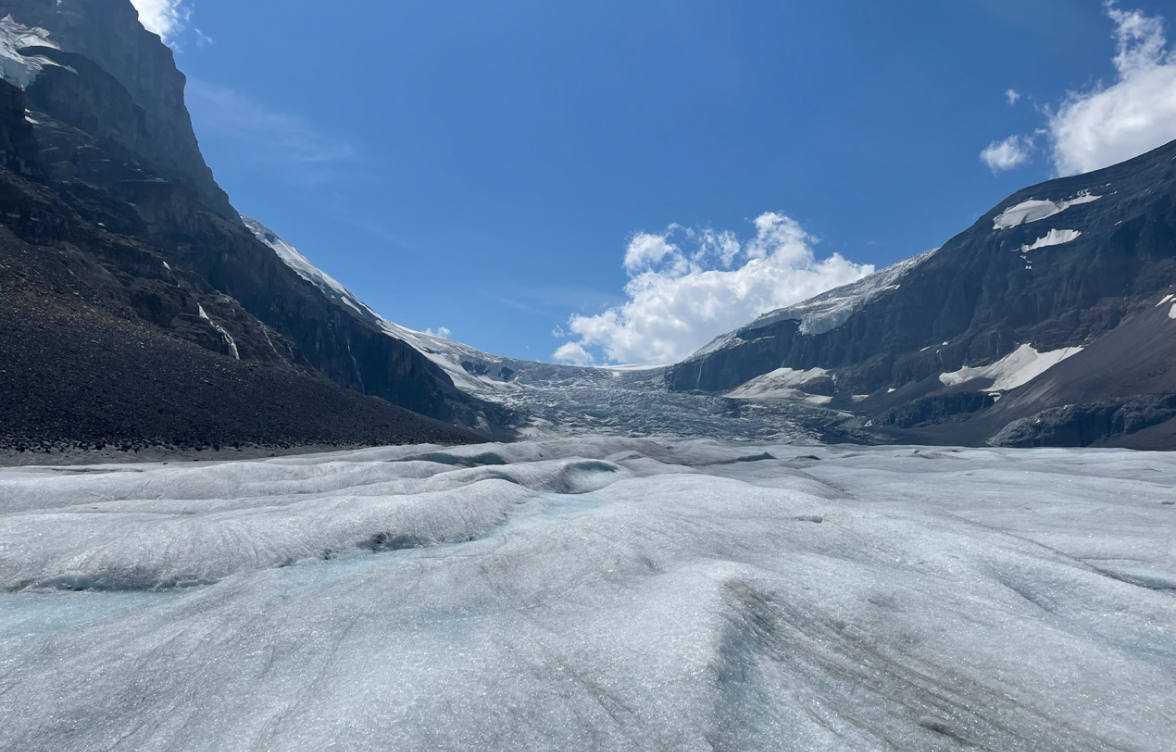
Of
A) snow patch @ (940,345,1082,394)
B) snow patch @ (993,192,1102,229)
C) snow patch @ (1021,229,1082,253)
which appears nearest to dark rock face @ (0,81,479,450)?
snow patch @ (940,345,1082,394)

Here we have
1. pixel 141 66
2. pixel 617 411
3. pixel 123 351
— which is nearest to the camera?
pixel 123 351

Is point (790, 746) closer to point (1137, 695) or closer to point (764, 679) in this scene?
point (764, 679)

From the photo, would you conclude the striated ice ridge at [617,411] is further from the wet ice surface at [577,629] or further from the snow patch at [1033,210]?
the wet ice surface at [577,629]

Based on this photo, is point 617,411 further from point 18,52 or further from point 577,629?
point 577,629

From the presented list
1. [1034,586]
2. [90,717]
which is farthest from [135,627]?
[1034,586]

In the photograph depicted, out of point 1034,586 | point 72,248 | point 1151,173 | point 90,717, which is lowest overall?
point 90,717

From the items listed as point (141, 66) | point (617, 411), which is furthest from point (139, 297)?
point (141, 66)
